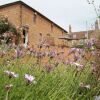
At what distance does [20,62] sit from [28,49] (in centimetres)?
45

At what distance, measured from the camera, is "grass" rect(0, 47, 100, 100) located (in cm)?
381

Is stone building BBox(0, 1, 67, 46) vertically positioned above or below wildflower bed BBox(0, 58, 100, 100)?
above

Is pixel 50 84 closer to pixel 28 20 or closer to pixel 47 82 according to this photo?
pixel 47 82

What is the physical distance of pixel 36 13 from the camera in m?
43.1

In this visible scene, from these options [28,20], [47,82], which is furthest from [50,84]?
[28,20]

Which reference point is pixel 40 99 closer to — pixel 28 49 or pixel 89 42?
pixel 89 42

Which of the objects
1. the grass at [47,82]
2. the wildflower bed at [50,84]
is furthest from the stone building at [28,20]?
the wildflower bed at [50,84]

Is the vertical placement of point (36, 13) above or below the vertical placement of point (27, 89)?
above

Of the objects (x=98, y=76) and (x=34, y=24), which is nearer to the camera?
(x=98, y=76)

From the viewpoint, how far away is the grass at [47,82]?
3.81 metres

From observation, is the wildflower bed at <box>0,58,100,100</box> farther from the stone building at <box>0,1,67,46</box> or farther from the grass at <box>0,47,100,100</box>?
the stone building at <box>0,1,67,46</box>

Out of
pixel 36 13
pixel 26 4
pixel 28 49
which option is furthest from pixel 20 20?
pixel 28 49

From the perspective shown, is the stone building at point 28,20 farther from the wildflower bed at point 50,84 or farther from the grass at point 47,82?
the wildflower bed at point 50,84

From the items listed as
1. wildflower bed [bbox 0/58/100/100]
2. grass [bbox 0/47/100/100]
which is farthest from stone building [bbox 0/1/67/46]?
wildflower bed [bbox 0/58/100/100]
